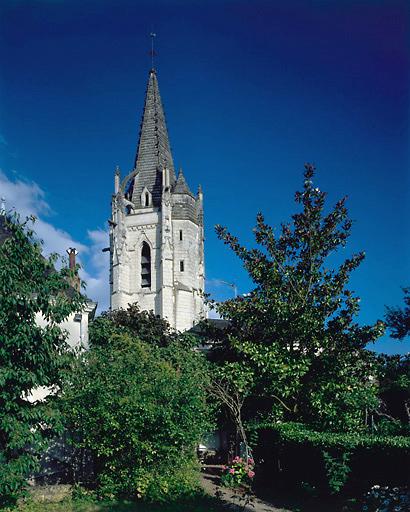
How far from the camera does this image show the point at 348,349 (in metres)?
15.5

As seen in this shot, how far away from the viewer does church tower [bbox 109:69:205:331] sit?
50281mm

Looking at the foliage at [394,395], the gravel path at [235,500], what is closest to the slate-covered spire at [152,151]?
the foliage at [394,395]

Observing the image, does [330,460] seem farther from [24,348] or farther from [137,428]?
[24,348]

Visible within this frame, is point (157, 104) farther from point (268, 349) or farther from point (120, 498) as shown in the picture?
point (120, 498)

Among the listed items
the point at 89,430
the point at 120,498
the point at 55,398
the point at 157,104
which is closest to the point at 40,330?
the point at 55,398

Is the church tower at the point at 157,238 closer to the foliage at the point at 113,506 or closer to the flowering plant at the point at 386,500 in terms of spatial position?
the foliage at the point at 113,506

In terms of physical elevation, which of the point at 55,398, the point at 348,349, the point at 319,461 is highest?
the point at 348,349

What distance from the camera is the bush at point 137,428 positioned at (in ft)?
39.7

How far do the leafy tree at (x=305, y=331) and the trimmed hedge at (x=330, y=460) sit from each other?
4.06ft

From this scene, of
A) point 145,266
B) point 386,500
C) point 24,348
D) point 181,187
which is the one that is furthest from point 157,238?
point 386,500

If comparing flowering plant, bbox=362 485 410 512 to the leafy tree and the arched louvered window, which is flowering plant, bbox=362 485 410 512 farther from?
the arched louvered window

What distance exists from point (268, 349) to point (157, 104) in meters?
49.1

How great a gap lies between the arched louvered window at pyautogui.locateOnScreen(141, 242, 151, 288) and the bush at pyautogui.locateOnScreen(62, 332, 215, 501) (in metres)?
38.6

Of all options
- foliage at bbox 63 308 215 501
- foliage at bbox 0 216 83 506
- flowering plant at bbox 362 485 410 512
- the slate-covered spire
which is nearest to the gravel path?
foliage at bbox 63 308 215 501
